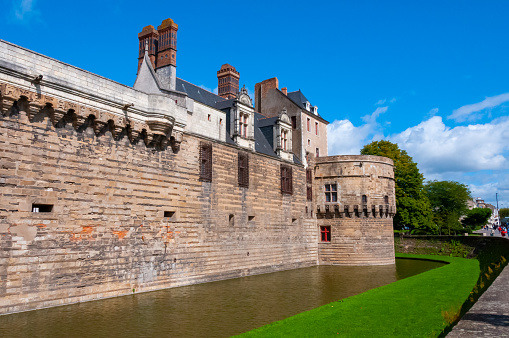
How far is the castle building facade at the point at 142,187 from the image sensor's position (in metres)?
14.1

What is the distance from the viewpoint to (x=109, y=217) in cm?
1680

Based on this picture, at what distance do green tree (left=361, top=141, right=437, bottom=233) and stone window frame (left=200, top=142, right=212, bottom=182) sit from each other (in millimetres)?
30794

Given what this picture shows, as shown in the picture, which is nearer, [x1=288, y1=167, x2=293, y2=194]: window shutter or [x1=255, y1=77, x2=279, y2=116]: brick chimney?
[x1=288, y1=167, x2=293, y2=194]: window shutter

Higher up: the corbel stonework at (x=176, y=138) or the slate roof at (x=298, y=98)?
the slate roof at (x=298, y=98)

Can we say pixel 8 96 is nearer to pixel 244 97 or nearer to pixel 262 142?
pixel 244 97

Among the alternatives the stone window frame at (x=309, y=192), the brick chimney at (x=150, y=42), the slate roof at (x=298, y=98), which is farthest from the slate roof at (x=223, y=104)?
the slate roof at (x=298, y=98)

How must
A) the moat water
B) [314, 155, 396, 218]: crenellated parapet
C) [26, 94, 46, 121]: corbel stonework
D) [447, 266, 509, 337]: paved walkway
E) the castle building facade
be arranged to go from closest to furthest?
1. [447, 266, 509, 337]: paved walkway
2. the moat water
3. the castle building facade
4. [26, 94, 46, 121]: corbel stonework
5. [314, 155, 396, 218]: crenellated parapet

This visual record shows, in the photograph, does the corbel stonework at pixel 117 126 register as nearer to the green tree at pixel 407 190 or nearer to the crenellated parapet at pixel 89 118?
the crenellated parapet at pixel 89 118

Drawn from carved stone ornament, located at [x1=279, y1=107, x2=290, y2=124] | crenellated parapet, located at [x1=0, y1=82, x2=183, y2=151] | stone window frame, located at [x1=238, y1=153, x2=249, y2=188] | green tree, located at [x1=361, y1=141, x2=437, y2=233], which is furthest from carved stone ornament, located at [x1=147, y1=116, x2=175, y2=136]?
green tree, located at [x1=361, y1=141, x2=437, y2=233]

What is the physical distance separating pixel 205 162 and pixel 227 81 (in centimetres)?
1086

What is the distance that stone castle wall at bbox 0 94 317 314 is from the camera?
45.4ft

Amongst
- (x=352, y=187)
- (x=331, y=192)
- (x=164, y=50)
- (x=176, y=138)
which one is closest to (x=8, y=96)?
(x=176, y=138)

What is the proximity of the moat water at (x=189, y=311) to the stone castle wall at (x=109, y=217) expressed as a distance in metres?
0.91

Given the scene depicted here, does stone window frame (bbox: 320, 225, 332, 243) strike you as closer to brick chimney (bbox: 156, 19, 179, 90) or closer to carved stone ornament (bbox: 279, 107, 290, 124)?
carved stone ornament (bbox: 279, 107, 290, 124)
